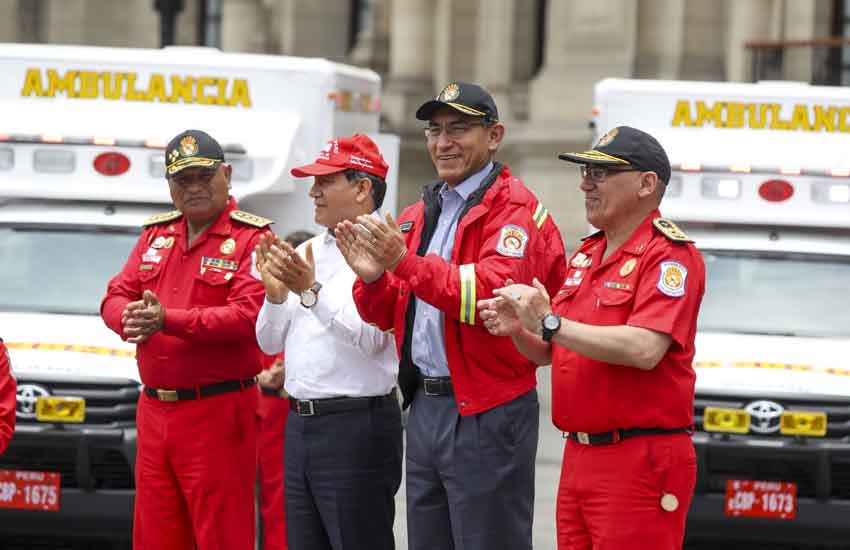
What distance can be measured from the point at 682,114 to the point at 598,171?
4.32m

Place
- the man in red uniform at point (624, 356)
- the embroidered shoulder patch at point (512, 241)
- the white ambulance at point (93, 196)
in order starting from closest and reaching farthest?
the man in red uniform at point (624, 356), the embroidered shoulder patch at point (512, 241), the white ambulance at point (93, 196)

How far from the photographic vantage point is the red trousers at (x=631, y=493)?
537 centimetres

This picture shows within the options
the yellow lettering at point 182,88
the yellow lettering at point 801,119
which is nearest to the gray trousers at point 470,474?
the yellow lettering at point 182,88

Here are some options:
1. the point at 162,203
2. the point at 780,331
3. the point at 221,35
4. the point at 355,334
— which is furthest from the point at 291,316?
the point at 221,35

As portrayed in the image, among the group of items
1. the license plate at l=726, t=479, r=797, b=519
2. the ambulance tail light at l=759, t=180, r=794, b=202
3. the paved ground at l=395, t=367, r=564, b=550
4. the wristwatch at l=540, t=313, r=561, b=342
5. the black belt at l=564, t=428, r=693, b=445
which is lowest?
the paved ground at l=395, t=367, r=564, b=550

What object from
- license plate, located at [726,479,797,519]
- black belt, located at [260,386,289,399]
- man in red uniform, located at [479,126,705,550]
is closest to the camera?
man in red uniform, located at [479,126,705,550]

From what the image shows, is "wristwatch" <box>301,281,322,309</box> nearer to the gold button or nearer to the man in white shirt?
the man in white shirt

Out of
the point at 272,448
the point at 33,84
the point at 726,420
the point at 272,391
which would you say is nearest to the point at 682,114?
the point at 726,420

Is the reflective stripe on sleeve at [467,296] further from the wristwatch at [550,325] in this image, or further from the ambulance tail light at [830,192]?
the ambulance tail light at [830,192]

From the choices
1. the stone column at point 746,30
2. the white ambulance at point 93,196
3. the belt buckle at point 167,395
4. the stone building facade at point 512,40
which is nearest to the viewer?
the belt buckle at point 167,395

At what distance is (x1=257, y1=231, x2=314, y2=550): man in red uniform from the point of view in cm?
815

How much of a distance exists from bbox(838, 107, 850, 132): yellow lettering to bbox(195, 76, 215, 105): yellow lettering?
3.57 meters

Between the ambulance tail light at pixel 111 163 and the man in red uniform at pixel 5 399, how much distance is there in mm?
3817

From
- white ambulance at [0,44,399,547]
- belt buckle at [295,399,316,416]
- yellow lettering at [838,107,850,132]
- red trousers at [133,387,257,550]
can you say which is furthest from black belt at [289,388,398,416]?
yellow lettering at [838,107,850,132]
